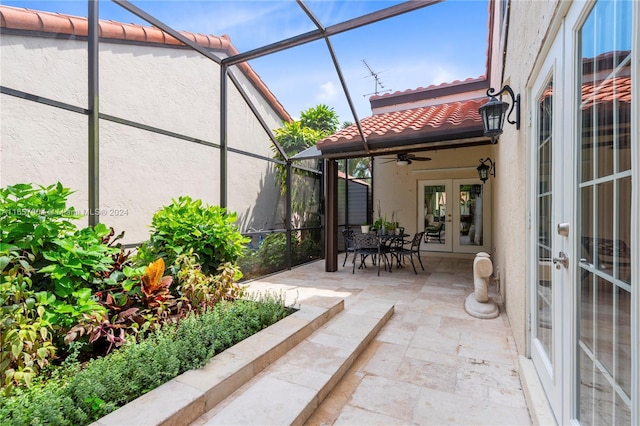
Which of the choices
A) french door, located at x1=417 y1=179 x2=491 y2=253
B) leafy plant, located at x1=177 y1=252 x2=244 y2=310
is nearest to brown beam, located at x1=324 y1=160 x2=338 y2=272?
leafy plant, located at x1=177 y1=252 x2=244 y2=310

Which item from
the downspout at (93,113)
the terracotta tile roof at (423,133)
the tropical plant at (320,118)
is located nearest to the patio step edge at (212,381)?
the downspout at (93,113)

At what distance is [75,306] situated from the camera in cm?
196

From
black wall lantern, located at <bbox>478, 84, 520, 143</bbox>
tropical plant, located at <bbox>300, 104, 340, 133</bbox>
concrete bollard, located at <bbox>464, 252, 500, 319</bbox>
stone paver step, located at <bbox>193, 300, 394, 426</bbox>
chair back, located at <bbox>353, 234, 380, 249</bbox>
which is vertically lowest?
stone paver step, located at <bbox>193, 300, 394, 426</bbox>

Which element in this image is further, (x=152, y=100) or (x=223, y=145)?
(x=223, y=145)

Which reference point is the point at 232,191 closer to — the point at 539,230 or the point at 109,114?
the point at 109,114

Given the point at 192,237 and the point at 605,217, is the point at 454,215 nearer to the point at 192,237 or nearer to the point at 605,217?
the point at 192,237

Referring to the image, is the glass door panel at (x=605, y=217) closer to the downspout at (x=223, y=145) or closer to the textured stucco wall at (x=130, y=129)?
the textured stucco wall at (x=130, y=129)

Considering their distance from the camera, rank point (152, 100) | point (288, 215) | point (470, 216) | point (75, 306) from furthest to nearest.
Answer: point (470, 216) → point (288, 215) → point (152, 100) → point (75, 306)

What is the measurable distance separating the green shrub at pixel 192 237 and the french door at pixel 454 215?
6351mm

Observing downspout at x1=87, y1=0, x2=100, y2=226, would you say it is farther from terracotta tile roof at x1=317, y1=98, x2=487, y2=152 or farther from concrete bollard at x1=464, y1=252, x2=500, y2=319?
concrete bollard at x1=464, y1=252, x2=500, y2=319

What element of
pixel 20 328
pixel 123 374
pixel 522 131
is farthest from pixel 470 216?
pixel 20 328

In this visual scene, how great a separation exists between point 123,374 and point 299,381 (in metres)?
1.13

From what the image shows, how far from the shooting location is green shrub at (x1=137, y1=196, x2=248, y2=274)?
297 centimetres

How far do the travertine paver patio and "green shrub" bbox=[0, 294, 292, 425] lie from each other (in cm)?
98
